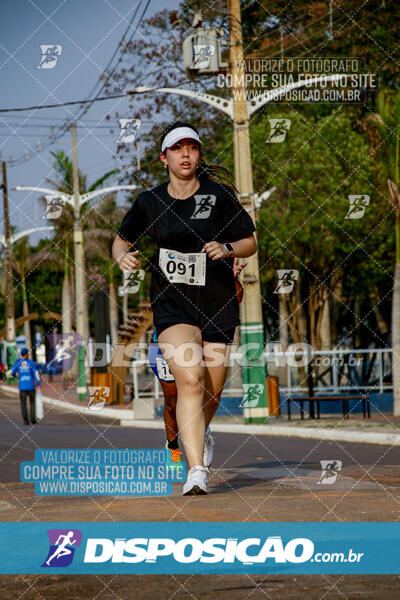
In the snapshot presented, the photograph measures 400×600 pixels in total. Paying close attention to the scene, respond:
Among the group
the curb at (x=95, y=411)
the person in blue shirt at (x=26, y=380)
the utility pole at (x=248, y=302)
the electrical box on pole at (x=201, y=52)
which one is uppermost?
the electrical box on pole at (x=201, y=52)

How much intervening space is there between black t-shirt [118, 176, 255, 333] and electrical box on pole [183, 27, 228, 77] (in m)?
12.1

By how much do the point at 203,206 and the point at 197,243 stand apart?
Answer: 237 mm

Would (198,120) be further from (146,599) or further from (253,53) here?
(146,599)

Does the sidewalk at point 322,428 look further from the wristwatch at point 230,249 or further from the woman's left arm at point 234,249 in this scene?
the wristwatch at point 230,249

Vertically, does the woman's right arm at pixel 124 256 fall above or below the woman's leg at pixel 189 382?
above

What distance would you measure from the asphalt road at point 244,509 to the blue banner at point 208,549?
0.41 ft

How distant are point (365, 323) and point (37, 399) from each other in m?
22.3

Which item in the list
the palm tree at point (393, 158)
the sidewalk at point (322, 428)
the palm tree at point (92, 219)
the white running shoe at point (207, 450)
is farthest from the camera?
the palm tree at point (92, 219)

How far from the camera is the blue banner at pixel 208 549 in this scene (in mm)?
4469

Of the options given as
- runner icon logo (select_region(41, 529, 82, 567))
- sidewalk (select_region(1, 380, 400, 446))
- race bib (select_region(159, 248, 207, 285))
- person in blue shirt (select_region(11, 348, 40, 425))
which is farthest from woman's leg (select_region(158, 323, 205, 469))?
person in blue shirt (select_region(11, 348, 40, 425))

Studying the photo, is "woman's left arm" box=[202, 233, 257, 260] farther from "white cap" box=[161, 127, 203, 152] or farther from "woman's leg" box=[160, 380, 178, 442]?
"woman's leg" box=[160, 380, 178, 442]

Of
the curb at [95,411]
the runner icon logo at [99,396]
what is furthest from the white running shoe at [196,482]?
the runner icon logo at [99,396]

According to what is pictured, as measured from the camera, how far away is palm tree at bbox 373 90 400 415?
63.9 ft

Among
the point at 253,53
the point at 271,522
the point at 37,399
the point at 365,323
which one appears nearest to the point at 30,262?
the point at 365,323
